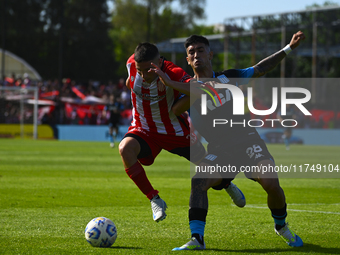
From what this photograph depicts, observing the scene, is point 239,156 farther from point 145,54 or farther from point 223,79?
point 145,54

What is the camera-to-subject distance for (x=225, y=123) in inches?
187

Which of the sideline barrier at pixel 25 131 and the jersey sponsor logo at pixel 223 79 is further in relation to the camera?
the sideline barrier at pixel 25 131

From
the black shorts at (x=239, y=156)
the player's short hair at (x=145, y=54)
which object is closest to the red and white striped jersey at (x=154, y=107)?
the player's short hair at (x=145, y=54)

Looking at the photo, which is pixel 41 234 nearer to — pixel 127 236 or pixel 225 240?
pixel 127 236

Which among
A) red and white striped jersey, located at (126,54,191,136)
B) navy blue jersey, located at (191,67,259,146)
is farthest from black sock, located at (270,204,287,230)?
red and white striped jersey, located at (126,54,191,136)

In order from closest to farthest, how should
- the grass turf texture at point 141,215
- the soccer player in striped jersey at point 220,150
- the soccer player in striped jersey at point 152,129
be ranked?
the soccer player in striped jersey at point 220,150
the grass turf texture at point 141,215
the soccer player in striped jersey at point 152,129

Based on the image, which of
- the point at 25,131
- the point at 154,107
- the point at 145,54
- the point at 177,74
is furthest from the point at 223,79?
the point at 25,131

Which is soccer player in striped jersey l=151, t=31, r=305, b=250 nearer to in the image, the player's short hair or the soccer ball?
the player's short hair

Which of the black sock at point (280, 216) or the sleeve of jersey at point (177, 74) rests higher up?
the sleeve of jersey at point (177, 74)

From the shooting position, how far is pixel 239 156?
4656 mm

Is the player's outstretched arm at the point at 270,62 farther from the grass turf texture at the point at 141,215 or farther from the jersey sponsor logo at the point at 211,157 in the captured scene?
the grass turf texture at the point at 141,215

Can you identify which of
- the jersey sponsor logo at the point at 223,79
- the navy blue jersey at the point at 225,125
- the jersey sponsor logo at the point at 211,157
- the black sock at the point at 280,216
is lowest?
the black sock at the point at 280,216

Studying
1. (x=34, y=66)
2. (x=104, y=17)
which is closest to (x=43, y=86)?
(x=34, y=66)

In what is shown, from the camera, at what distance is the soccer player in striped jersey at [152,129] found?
17.9ft
